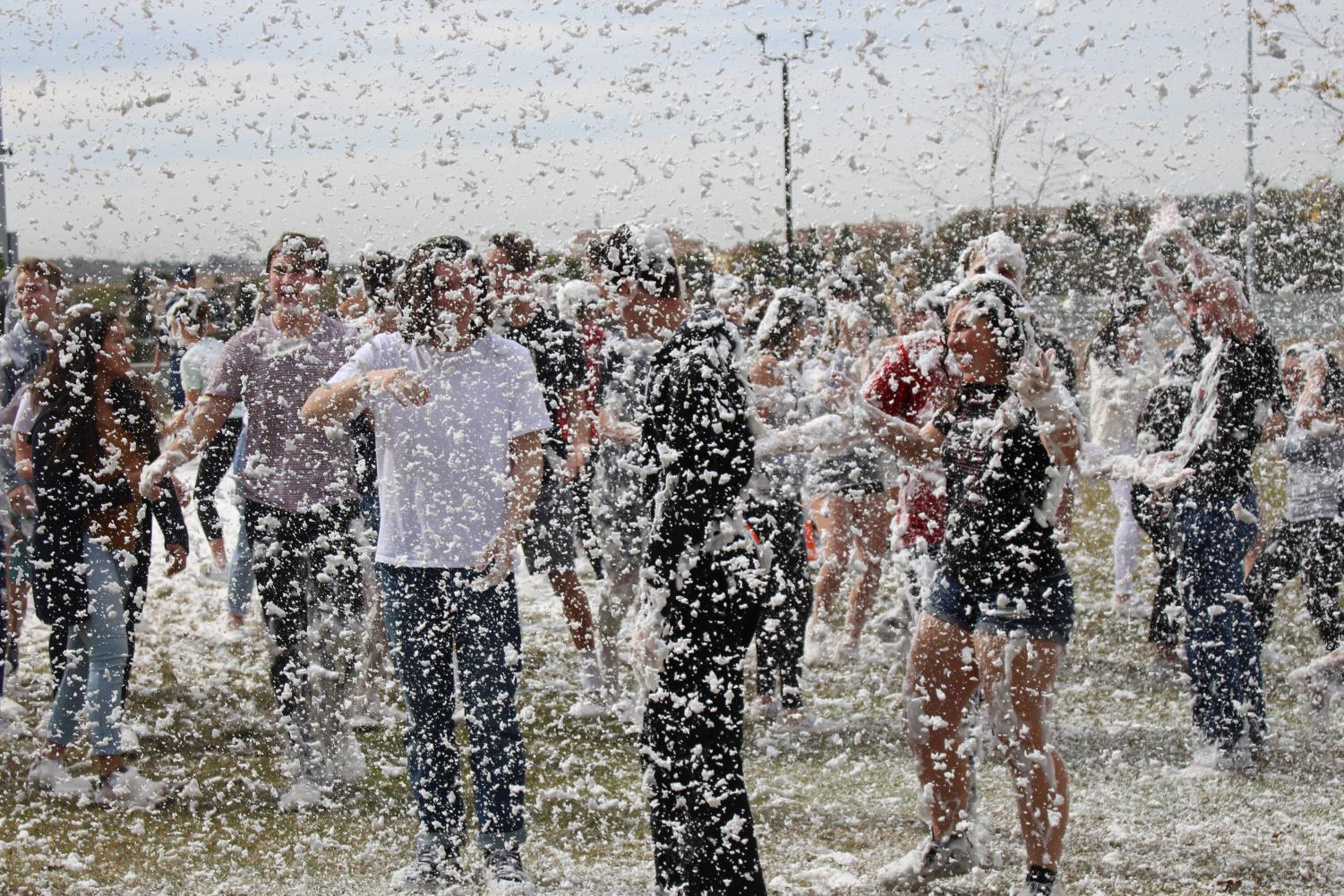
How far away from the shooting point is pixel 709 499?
3.29 meters

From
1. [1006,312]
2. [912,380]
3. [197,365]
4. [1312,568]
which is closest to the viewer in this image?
[1006,312]

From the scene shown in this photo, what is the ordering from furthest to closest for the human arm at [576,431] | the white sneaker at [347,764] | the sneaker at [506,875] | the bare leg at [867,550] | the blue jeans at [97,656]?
the bare leg at [867,550], the human arm at [576,431], the white sneaker at [347,764], the blue jeans at [97,656], the sneaker at [506,875]

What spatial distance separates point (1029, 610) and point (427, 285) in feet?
6.20

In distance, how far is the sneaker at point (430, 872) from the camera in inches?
148

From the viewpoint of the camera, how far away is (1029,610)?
351 centimetres

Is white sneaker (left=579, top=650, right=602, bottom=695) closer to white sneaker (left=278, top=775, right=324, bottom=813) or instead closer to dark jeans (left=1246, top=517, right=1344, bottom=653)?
white sneaker (left=278, top=775, right=324, bottom=813)

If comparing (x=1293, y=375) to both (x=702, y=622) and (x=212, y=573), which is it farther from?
(x=212, y=573)

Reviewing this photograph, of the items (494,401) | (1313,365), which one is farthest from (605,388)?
(1313,365)

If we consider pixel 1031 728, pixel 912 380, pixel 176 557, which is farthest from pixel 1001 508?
pixel 176 557

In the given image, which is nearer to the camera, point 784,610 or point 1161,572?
point 784,610

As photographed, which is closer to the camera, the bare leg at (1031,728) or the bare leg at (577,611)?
the bare leg at (1031,728)

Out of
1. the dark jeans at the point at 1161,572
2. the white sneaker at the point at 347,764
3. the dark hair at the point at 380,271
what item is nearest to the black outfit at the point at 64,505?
the white sneaker at the point at 347,764

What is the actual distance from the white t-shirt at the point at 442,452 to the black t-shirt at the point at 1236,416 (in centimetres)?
251

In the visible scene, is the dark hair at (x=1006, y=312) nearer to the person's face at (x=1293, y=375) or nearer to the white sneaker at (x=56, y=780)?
the person's face at (x=1293, y=375)
